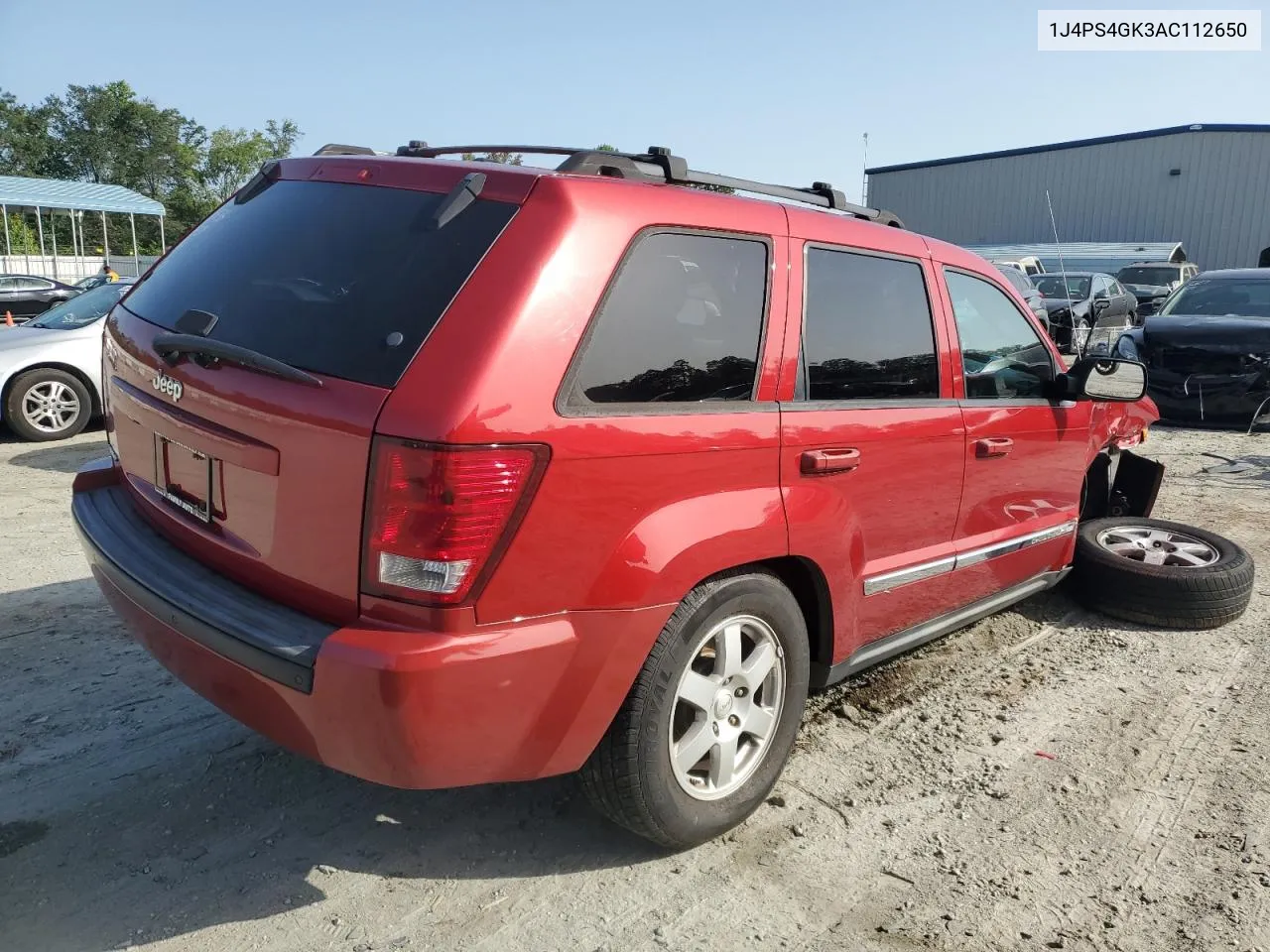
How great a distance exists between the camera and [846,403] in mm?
2945

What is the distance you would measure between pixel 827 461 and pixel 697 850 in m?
1.20

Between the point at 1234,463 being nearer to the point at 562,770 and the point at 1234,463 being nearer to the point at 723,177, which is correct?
the point at 723,177

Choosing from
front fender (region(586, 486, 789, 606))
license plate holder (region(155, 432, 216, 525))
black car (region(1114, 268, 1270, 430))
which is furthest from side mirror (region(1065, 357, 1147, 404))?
black car (region(1114, 268, 1270, 430))

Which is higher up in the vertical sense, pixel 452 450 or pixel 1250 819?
pixel 452 450


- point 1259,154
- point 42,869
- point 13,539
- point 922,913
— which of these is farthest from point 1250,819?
point 1259,154

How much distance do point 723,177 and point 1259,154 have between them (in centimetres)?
3498

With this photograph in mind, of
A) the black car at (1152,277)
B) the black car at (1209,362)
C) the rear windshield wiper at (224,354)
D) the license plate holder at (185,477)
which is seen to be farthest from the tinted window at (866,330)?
the black car at (1152,277)

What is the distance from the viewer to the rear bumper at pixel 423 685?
206cm

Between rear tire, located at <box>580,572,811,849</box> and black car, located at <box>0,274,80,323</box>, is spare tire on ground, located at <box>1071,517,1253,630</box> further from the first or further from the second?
black car, located at <box>0,274,80,323</box>

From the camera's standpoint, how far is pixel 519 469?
2113mm

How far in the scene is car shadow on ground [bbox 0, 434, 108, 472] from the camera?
294 inches

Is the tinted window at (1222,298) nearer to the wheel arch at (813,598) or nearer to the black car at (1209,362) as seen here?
the black car at (1209,362)

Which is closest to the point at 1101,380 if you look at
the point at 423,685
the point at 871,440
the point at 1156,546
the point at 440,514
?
the point at 1156,546

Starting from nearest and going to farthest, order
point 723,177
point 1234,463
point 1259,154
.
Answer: point 723,177, point 1234,463, point 1259,154
